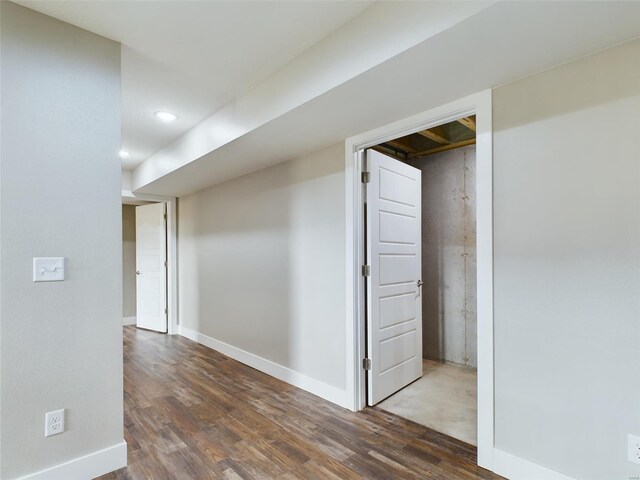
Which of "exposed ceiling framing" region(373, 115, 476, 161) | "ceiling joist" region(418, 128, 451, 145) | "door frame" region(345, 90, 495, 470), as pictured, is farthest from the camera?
"exposed ceiling framing" region(373, 115, 476, 161)

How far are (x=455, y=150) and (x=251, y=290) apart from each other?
290cm

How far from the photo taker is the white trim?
5.61 feet

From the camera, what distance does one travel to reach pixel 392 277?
3041 mm

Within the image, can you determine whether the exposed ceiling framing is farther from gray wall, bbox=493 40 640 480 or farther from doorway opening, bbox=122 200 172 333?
doorway opening, bbox=122 200 172 333

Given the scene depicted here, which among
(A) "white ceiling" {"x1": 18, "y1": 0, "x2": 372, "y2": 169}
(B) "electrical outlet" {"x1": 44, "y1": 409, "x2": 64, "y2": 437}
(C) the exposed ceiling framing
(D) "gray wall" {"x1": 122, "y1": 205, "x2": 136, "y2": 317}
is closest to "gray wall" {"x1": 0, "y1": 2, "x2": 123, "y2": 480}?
(B) "electrical outlet" {"x1": 44, "y1": 409, "x2": 64, "y2": 437}

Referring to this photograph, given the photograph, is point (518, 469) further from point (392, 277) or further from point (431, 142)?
point (431, 142)

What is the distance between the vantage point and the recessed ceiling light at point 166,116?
10.0 feet

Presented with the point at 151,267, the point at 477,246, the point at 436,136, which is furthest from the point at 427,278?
the point at 151,267

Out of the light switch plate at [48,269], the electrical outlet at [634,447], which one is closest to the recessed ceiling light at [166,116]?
the light switch plate at [48,269]

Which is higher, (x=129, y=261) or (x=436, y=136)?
(x=436, y=136)

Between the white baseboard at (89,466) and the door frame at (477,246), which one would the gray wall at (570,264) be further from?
the white baseboard at (89,466)

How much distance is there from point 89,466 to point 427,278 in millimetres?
3544

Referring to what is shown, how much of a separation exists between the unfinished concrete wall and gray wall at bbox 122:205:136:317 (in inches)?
212

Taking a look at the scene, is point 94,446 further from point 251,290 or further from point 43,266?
point 251,290
